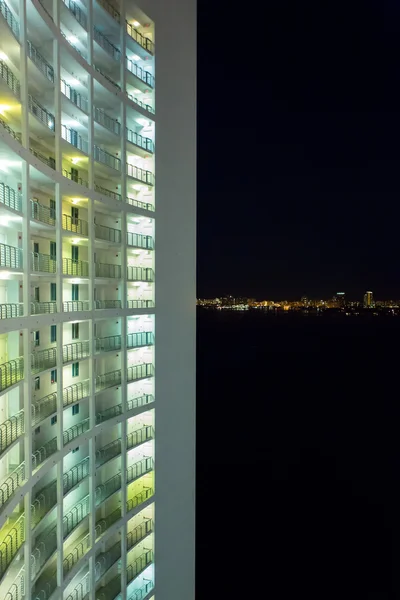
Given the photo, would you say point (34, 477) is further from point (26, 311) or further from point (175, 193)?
point (175, 193)

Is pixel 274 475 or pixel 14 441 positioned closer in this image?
pixel 14 441

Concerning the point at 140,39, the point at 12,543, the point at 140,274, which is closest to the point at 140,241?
the point at 140,274

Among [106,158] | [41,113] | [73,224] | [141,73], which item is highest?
[141,73]

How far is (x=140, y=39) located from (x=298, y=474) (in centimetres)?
3685

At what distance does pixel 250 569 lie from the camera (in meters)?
31.8

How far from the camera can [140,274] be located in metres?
17.0

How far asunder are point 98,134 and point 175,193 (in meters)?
3.19

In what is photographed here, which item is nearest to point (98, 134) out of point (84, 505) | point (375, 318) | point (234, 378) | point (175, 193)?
point (175, 193)

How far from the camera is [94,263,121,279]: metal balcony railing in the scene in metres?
15.7

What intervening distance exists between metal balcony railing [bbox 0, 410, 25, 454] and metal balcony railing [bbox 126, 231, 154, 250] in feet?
23.0

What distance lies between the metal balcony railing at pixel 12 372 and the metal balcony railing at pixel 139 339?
5.34 m

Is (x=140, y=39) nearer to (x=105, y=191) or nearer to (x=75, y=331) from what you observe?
(x=105, y=191)

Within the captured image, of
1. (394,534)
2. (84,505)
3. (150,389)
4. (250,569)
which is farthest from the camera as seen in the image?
(394,534)

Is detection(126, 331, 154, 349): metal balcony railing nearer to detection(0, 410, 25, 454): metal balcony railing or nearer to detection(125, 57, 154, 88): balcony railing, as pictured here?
detection(0, 410, 25, 454): metal balcony railing
